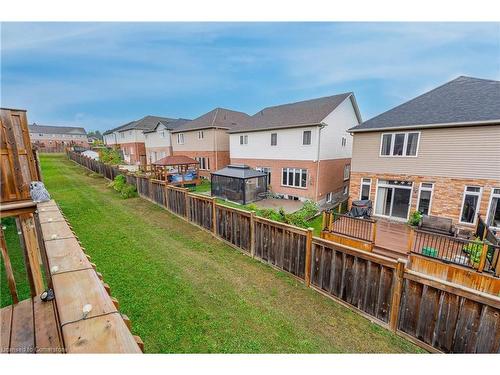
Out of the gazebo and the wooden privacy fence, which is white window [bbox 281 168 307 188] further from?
the wooden privacy fence

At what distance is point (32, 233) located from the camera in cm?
458

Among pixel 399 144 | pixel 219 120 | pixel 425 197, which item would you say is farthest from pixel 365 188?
pixel 219 120

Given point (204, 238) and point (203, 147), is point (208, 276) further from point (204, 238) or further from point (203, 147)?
point (203, 147)

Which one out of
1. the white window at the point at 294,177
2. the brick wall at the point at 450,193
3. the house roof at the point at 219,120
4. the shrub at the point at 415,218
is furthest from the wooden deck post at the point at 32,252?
the house roof at the point at 219,120

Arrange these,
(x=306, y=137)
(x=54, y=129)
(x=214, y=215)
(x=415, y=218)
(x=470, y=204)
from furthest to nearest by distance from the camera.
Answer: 1. (x=54, y=129)
2. (x=306, y=137)
3. (x=415, y=218)
4. (x=470, y=204)
5. (x=214, y=215)

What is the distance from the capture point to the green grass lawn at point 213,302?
3660 millimetres

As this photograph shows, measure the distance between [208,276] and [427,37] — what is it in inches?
303

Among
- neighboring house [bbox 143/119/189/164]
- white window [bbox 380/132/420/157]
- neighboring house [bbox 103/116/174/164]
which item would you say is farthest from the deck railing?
neighboring house [bbox 103/116/174/164]

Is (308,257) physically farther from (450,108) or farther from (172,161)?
(172,161)

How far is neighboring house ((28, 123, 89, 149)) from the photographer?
63.6m

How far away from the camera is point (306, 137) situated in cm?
1513

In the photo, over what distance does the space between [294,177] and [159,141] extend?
882 inches

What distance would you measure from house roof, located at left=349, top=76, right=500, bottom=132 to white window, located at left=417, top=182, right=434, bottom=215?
9.39ft

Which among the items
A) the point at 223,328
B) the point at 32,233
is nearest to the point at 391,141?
the point at 223,328
